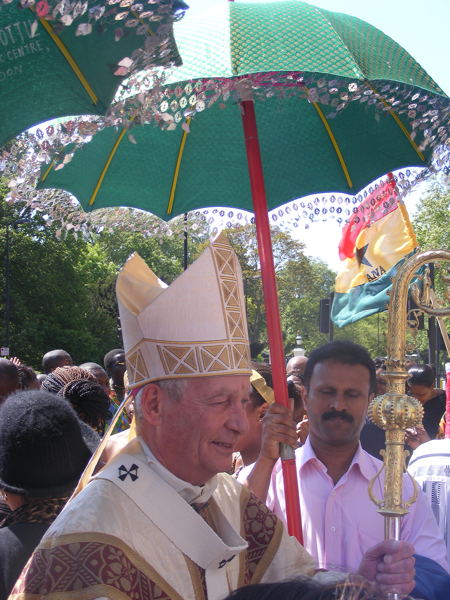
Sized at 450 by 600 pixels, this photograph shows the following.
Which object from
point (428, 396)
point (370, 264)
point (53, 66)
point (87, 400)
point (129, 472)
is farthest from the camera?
point (370, 264)

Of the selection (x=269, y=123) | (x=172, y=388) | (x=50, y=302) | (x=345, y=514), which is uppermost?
(x=269, y=123)

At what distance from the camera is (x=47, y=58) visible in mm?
2406

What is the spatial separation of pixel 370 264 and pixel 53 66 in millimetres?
6720

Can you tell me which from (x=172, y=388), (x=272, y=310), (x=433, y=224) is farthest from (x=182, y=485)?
(x=433, y=224)

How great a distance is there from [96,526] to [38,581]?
184 millimetres

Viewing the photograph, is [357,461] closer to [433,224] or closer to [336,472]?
[336,472]

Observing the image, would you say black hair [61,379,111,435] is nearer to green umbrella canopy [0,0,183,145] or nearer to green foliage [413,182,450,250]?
green umbrella canopy [0,0,183,145]

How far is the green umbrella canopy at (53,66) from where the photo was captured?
2.25 meters

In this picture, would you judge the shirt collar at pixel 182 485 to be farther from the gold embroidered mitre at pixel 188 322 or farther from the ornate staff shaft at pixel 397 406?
the ornate staff shaft at pixel 397 406

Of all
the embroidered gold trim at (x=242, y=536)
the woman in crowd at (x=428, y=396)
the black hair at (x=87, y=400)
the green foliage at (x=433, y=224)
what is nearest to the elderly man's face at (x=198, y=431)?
the embroidered gold trim at (x=242, y=536)

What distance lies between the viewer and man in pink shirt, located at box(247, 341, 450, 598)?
8.68 feet

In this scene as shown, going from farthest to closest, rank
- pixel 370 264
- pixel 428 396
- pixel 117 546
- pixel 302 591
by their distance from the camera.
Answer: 1. pixel 370 264
2. pixel 428 396
3. pixel 117 546
4. pixel 302 591

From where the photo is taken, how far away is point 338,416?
119 inches

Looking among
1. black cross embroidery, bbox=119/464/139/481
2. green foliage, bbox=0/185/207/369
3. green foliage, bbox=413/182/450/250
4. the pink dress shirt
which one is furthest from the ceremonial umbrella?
green foliage, bbox=413/182/450/250
